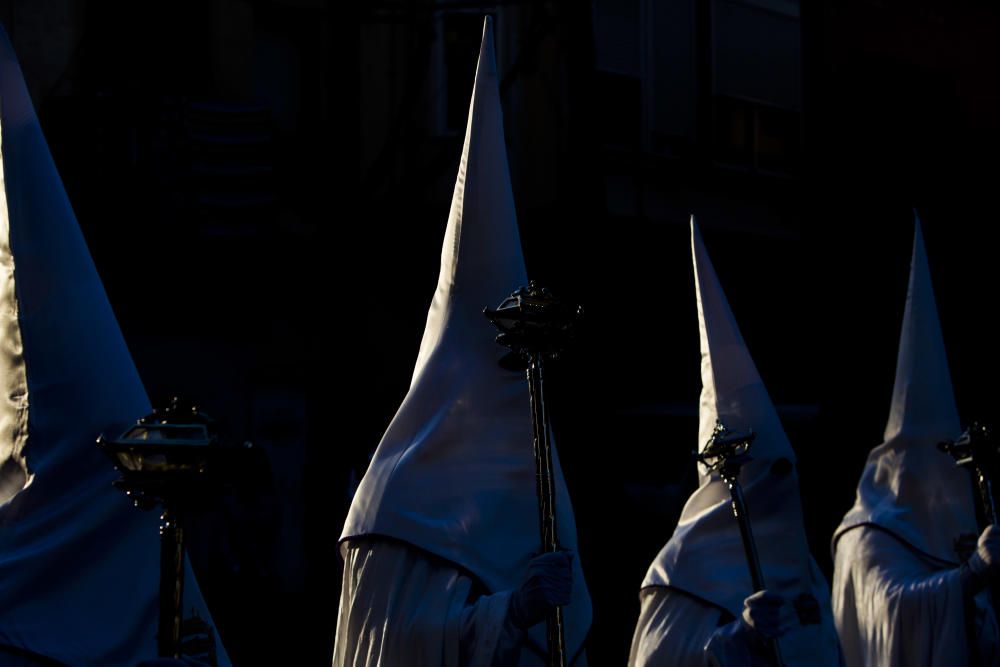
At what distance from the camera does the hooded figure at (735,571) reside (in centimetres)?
671

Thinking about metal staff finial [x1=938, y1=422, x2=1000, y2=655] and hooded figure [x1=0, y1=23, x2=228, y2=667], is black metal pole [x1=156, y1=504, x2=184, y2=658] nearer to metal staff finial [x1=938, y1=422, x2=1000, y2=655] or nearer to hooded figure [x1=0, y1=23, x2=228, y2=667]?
hooded figure [x1=0, y1=23, x2=228, y2=667]

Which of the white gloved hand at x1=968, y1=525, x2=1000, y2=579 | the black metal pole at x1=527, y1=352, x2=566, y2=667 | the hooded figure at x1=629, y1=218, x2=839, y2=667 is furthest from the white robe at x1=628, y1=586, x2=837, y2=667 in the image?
the black metal pole at x1=527, y1=352, x2=566, y2=667

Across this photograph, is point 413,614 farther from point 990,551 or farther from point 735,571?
point 990,551

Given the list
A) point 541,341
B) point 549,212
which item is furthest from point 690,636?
point 549,212

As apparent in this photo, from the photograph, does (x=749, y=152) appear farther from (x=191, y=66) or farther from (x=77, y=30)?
(x=77, y=30)

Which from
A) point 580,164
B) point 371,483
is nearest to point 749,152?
point 580,164

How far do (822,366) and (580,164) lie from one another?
6.41 m

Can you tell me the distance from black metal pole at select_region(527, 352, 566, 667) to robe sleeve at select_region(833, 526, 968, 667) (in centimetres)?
421

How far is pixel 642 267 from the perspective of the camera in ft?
53.6

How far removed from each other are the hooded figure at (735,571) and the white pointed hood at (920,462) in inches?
63.2

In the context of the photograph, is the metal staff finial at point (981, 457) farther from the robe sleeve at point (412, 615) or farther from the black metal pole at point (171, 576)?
the black metal pole at point (171, 576)

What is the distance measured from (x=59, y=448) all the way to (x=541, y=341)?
1.57 metres

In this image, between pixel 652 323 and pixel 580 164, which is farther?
pixel 652 323

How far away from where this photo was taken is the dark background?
42.0 ft
